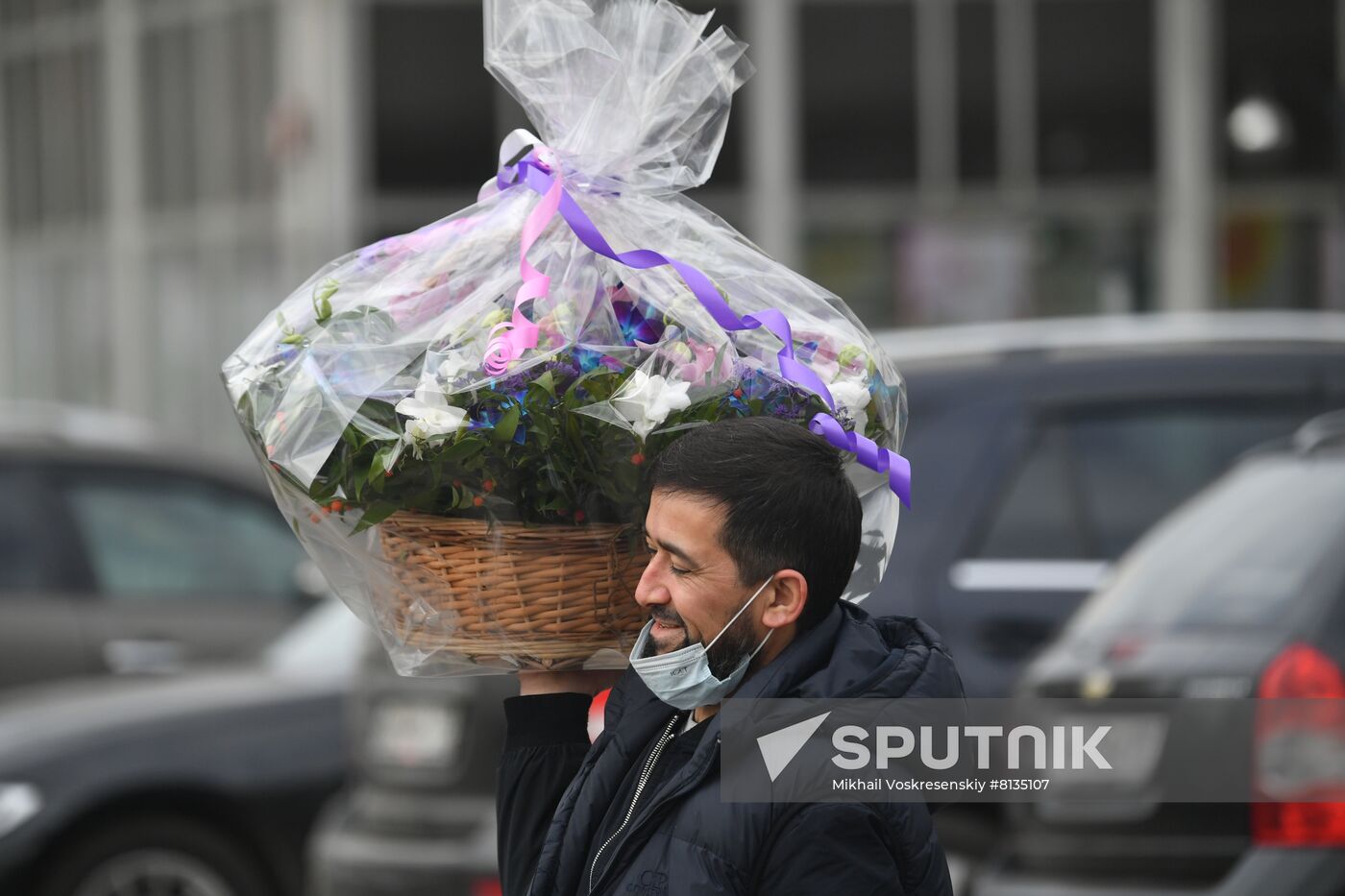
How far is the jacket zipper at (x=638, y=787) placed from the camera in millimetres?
2102

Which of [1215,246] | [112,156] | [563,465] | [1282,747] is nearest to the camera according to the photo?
[563,465]

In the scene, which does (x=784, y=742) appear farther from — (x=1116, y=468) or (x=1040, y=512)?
(x=1116, y=468)

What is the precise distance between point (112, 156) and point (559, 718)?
61.9ft

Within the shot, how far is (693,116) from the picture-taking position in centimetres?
248

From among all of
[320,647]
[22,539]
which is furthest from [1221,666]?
[22,539]

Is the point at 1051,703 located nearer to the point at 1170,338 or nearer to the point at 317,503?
the point at 1170,338

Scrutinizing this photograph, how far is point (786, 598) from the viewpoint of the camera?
6.89 feet

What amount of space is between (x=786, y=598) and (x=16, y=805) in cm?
496

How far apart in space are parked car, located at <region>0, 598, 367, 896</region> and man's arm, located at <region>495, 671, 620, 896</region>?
13.5 feet

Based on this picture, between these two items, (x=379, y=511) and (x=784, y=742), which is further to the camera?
(x=379, y=511)

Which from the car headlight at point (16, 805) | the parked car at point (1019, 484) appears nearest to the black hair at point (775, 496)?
the parked car at point (1019, 484)

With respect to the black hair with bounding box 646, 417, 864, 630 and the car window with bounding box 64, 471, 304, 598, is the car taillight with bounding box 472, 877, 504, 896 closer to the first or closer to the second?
the car window with bounding box 64, 471, 304, 598

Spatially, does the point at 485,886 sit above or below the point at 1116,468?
below

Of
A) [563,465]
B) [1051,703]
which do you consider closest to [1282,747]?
[1051,703]
